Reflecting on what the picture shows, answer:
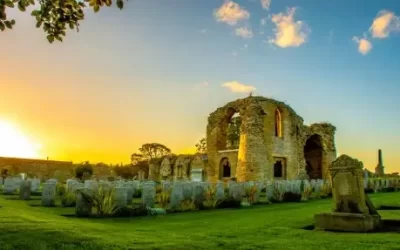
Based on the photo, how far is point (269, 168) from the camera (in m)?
27.4

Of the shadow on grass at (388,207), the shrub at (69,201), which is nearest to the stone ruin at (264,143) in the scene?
the shadow on grass at (388,207)

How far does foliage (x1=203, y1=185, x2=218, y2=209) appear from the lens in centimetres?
1255

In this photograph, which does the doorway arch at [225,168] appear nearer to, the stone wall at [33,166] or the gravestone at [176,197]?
the gravestone at [176,197]

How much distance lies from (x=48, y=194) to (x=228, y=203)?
5.94m

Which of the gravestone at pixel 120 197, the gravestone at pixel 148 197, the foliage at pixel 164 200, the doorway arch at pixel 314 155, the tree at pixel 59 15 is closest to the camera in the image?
the tree at pixel 59 15

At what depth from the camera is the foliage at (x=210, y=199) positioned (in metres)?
12.6

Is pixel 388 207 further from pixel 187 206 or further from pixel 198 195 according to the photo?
pixel 187 206

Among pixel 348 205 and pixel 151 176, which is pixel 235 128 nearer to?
pixel 151 176

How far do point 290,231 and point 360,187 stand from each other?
7.18 feet

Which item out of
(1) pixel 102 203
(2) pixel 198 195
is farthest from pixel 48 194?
(2) pixel 198 195

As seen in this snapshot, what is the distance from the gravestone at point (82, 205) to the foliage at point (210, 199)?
401 cm

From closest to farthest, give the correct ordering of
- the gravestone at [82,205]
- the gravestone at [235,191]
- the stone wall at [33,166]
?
the gravestone at [82,205]
the gravestone at [235,191]
the stone wall at [33,166]

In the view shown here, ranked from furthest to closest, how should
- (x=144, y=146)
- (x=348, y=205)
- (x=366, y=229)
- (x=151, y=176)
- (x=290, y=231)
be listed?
(x=144, y=146) < (x=151, y=176) < (x=348, y=205) < (x=366, y=229) < (x=290, y=231)

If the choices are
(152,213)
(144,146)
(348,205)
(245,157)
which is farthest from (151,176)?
(348,205)
